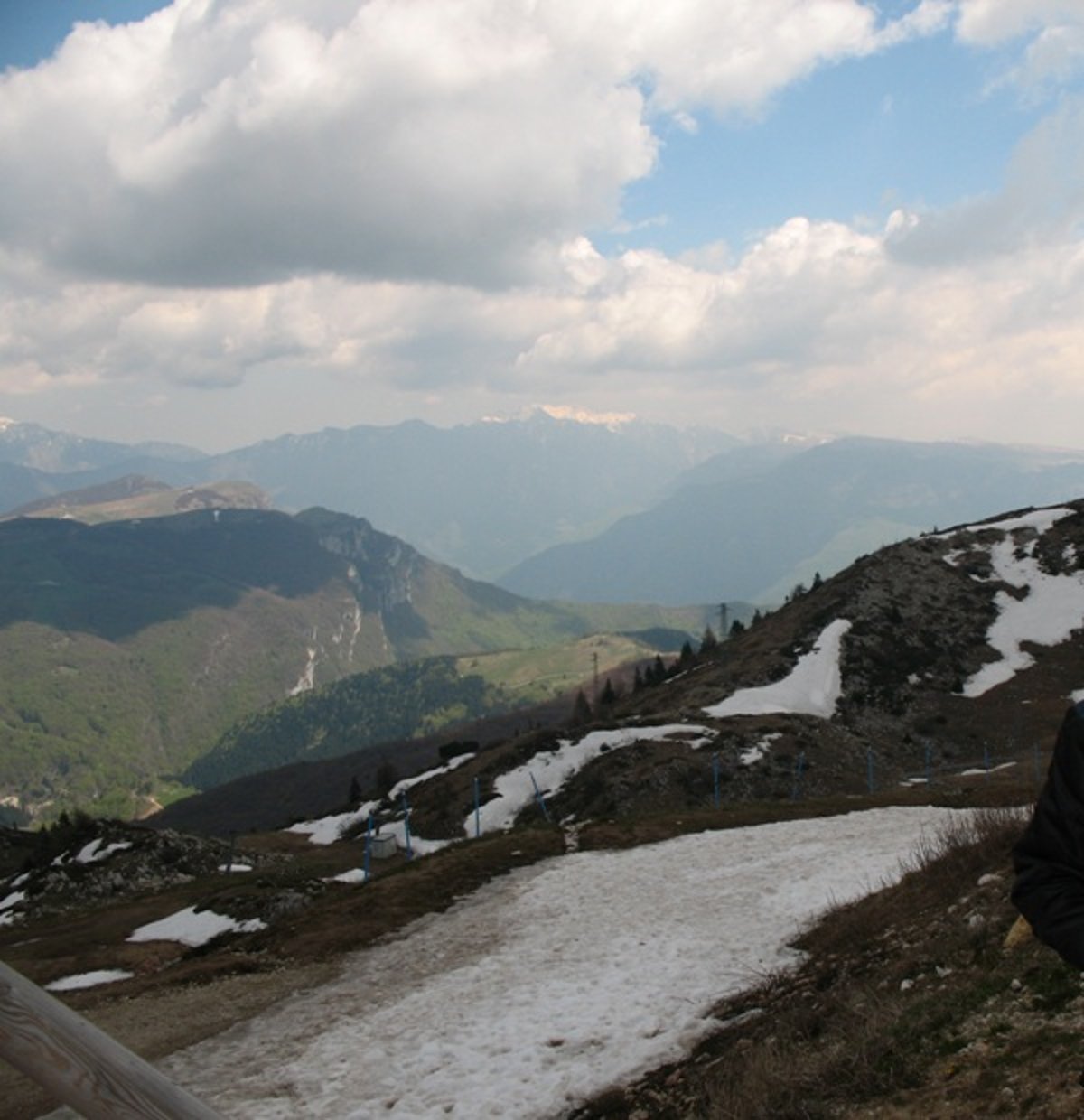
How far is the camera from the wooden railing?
12.1 ft

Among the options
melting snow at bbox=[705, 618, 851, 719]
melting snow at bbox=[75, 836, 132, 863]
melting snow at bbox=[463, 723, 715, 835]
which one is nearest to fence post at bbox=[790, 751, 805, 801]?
melting snow at bbox=[463, 723, 715, 835]

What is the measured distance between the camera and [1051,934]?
4379 mm

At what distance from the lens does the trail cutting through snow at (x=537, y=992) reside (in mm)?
12758

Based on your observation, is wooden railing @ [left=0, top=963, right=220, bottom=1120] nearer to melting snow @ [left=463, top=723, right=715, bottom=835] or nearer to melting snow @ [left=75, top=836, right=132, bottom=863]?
melting snow @ [left=75, top=836, right=132, bottom=863]

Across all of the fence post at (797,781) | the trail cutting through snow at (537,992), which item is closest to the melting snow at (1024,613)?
the fence post at (797,781)

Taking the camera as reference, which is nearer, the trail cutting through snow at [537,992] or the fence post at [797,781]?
the trail cutting through snow at [537,992]

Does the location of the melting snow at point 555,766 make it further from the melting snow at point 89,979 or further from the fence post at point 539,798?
the melting snow at point 89,979

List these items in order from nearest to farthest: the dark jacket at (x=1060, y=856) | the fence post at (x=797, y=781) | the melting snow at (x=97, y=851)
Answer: the dark jacket at (x=1060, y=856)
the melting snow at (x=97, y=851)
the fence post at (x=797, y=781)

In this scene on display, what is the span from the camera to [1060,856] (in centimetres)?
445

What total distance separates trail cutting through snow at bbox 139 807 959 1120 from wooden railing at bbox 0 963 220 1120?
22.1ft

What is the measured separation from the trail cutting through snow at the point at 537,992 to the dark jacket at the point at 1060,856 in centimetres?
869

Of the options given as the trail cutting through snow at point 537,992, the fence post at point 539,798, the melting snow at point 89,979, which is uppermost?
the trail cutting through snow at point 537,992

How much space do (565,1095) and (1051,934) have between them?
9694 mm

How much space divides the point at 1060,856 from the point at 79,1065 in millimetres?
4784
